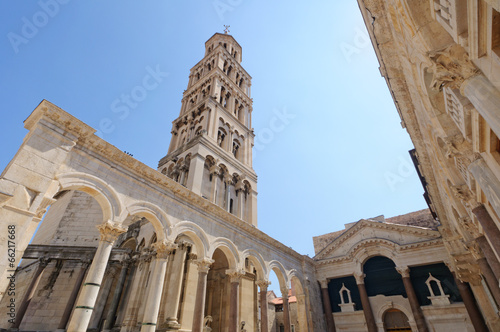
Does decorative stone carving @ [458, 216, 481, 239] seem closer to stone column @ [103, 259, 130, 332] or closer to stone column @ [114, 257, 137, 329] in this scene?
stone column @ [114, 257, 137, 329]

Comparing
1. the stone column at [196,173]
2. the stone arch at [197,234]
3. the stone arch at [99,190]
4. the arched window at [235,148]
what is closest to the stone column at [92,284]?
the stone arch at [99,190]

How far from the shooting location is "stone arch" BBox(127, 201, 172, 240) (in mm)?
10445

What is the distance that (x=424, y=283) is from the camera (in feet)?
57.9

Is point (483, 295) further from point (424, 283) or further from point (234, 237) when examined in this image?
point (234, 237)

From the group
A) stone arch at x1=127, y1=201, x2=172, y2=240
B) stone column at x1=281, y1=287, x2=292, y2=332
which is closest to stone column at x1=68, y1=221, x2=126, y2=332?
stone arch at x1=127, y1=201, x2=172, y2=240

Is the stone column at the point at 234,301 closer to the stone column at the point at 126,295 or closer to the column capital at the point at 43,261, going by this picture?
the stone column at the point at 126,295

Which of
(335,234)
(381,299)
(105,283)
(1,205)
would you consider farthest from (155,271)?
(335,234)

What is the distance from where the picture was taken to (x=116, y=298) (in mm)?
15492

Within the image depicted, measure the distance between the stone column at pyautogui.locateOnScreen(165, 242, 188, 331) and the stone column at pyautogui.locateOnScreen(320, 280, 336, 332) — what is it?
39.0 ft

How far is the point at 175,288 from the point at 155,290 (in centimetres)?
322

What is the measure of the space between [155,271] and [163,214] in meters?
2.32

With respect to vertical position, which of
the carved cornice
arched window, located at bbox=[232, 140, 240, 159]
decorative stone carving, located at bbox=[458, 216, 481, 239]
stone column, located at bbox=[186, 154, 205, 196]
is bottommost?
decorative stone carving, located at bbox=[458, 216, 481, 239]

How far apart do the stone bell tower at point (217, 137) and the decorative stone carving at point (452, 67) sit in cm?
1566

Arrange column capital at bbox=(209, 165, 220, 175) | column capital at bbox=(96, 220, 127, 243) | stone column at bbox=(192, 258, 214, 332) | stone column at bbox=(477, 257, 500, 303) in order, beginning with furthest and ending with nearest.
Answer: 1. column capital at bbox=(209, 165, 220, 175)
2. stone column at bbox=(192, 258, 214, 332)
3. stone column at bbox=(477, 257, 500, 303)
4. column capital at bbox=(96, 220, 127, 243)
